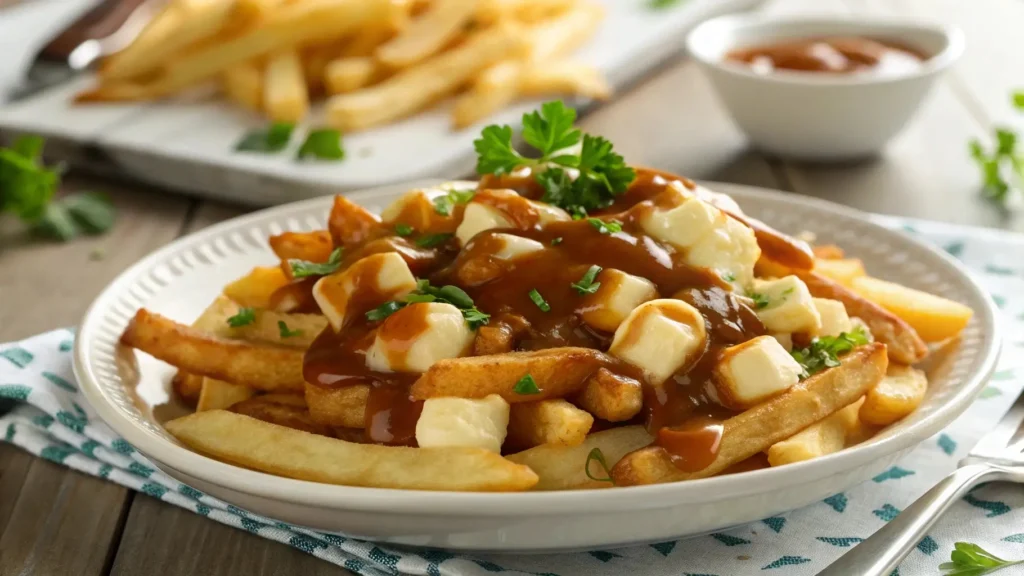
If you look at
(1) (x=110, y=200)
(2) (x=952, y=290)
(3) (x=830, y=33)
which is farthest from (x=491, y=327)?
(3) (x=830, y=33)

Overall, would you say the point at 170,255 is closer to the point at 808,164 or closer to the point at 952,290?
the point at 952,290

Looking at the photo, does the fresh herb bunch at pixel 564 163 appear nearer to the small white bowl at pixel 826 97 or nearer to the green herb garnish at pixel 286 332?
the green herb garnish at pixel 286 332

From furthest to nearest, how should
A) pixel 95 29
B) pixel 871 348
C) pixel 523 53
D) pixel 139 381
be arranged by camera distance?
pixel 95 29, pixel 523 53, pixel 139 381, pixel 871 348

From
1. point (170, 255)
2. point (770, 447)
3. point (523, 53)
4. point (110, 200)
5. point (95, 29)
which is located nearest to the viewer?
point (770, 447)

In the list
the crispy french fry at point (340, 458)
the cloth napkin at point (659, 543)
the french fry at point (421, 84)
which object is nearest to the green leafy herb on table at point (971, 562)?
the cloth napkin at point (659, 543)

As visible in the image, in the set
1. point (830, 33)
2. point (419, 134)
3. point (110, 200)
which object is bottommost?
point (110, 200)

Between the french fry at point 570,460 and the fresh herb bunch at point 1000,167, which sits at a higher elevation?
the french fry at point 570,460

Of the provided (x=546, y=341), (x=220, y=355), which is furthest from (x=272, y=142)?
(x=546, y=341)
